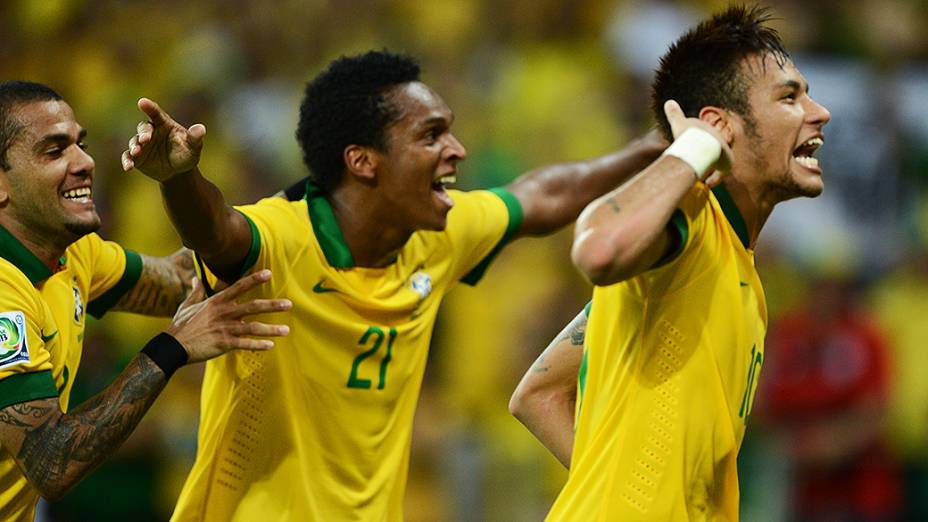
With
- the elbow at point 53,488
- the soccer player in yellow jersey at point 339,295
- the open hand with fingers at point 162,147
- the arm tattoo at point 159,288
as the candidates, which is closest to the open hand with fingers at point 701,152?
the open hand with fingers at point 162,147

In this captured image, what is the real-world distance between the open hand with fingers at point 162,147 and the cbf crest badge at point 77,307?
661mm

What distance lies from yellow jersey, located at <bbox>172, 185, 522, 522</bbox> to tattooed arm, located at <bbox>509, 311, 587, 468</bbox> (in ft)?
1.71

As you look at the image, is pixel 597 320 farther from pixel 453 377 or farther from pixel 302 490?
pixel 453 377

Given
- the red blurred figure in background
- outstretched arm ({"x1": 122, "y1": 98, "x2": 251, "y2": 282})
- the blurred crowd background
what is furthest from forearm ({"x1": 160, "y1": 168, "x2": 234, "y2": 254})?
the red blurred figure in background

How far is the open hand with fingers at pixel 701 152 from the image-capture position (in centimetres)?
317

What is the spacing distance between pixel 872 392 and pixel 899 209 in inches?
63.6

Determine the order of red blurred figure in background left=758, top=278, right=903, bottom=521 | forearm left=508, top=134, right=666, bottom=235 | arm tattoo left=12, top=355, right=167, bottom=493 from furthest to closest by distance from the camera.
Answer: red blurred figure in background left=758, top=278, right=903, bottom=521, forearm left=508, top=134, right=666, bottom=235, arm tattoo left=12, top=355, right=167, bottom=493

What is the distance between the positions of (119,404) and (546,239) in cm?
439

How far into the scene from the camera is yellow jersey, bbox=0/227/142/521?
12.6 feet

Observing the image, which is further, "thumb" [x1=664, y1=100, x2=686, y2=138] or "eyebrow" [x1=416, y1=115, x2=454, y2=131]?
"eyebrow" [x1=416, y1=115, x2=454, y2=131]

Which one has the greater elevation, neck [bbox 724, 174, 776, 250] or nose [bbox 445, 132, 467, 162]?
neck [bbox 724, 174, 776, 250]

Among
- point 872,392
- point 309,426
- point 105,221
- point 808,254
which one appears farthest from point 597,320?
point 105,221

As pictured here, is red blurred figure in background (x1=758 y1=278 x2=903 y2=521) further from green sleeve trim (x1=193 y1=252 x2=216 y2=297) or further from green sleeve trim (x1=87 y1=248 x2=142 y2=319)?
green sleeve trim (x1=193 y1=252 x2=216 y2=297)

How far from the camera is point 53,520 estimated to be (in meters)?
7.70
